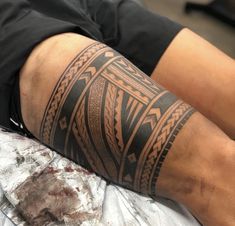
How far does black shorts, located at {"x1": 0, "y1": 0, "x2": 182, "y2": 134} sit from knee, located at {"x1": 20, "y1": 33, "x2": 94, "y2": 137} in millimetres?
15

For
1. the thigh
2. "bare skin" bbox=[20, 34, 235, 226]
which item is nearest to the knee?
"bare skin" bbox=[20, 34, 235, 226]

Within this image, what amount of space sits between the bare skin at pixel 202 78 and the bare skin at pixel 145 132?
15 cm

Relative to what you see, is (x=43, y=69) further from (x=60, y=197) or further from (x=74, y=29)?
(x=60, y=197)

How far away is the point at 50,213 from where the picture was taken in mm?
685

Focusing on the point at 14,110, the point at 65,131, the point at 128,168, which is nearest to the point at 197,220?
the point at 128,168

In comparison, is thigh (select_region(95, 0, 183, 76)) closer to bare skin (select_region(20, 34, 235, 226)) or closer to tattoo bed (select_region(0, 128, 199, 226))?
bare skin (select_region(20, 34, 235, 226))

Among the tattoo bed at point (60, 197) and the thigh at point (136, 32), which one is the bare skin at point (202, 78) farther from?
the tattoo bed at point (60, 197)

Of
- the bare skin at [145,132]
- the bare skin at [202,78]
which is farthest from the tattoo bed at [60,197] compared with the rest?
the bare skin at [202,78]

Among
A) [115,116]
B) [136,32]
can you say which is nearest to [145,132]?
[115,116]

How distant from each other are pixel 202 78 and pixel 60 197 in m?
0.39

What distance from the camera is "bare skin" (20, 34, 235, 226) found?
67cm

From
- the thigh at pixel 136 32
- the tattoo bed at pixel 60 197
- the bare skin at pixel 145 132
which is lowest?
the tattoo bed at pixel 60 197

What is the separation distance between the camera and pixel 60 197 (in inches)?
27.7

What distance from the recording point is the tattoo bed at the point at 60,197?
2.25 feet
